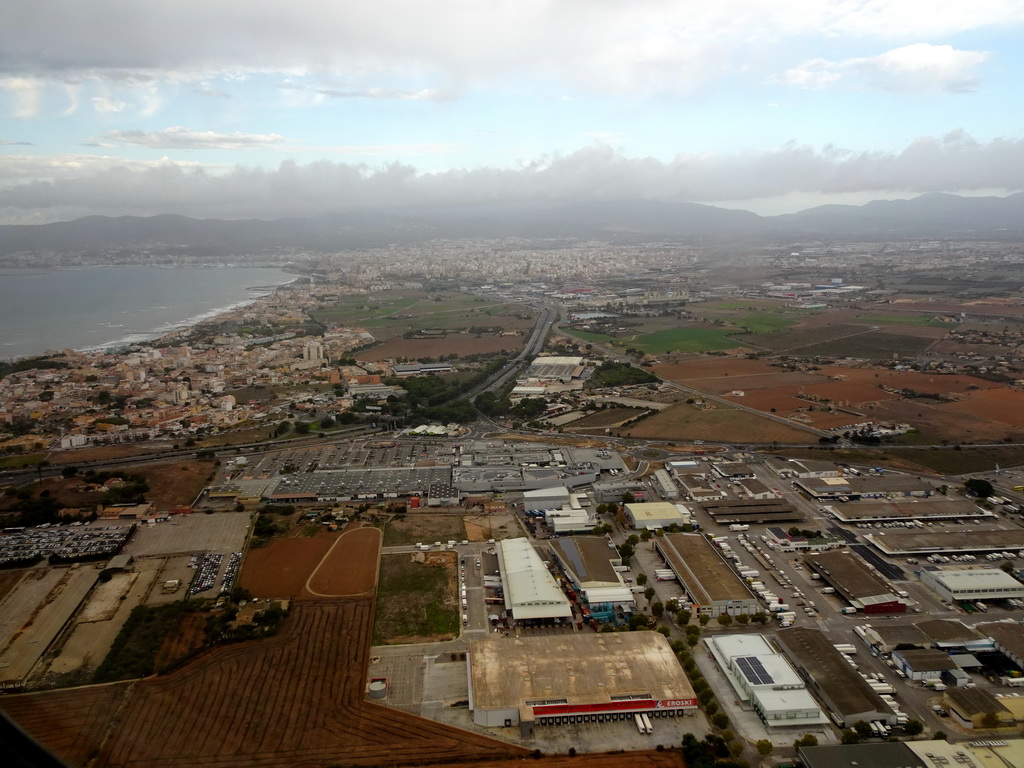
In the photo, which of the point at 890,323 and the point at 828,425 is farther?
the point at 890,323

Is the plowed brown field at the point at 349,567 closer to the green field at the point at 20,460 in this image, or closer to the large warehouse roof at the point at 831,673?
the large warehouse roof at the point at 831,673

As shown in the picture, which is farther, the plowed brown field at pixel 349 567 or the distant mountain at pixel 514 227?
the distant mountain at pixel 514 227

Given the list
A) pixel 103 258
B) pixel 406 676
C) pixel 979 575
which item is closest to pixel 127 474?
pixel 406 676

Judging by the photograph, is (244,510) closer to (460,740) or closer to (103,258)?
(460,740)

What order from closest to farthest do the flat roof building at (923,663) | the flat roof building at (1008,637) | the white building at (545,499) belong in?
the flat roof building at (923,663) → the flat roof building at (1008,637) → the white building at (545,499)

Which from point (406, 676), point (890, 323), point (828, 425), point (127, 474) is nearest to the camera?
point (406, 676)

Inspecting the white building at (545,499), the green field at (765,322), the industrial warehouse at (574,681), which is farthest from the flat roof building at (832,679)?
the green field at (765,322)
